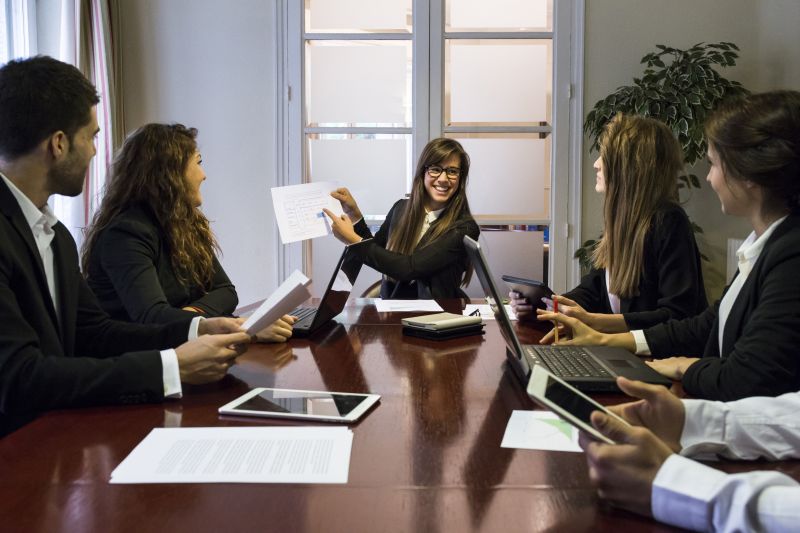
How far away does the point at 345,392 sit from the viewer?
1483 millimetres

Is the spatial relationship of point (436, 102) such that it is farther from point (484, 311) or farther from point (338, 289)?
point (338, 289)

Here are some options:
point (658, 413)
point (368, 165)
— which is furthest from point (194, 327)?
point (368, 165)

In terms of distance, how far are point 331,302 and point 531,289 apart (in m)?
0.62

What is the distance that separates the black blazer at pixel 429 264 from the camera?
10.8 ft

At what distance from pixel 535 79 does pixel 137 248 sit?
2966mm

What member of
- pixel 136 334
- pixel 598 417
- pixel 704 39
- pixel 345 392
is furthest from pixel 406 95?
pixel 598 417

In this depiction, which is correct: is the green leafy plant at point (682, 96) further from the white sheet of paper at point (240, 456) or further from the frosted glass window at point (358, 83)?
the white sheet of paper at point (240, 456)

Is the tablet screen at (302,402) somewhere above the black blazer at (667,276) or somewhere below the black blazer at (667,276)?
below

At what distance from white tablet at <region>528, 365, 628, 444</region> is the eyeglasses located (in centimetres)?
262

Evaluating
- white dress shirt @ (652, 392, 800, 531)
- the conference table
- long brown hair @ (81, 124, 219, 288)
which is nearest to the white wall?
long brown hair @ (81, 124, 219, 288)

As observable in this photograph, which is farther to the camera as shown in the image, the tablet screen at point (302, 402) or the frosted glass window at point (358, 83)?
the frosted glass window at point (358, 83)

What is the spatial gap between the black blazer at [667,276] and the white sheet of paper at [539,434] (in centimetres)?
101

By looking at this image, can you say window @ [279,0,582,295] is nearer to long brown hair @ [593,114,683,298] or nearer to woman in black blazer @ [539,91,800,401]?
long brown hair @ [593,114,683,298]

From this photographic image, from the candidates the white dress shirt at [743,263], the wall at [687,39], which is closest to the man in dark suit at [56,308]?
the white dress shirt at [743,263]
